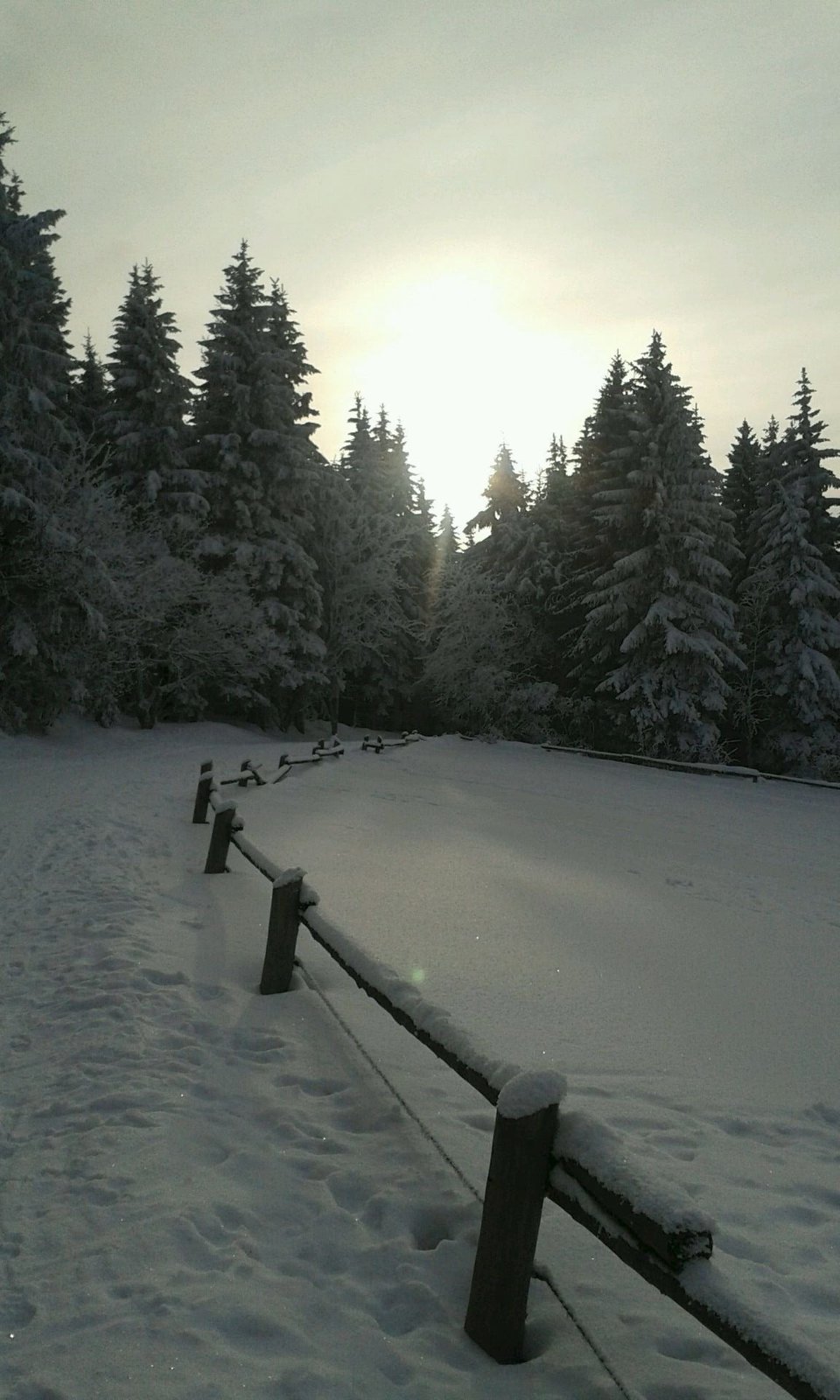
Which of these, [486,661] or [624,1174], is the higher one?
[486,661]

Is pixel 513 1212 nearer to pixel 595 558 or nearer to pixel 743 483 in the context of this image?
pixel 595 558

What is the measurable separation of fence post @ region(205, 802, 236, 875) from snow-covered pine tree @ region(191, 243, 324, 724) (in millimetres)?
21598

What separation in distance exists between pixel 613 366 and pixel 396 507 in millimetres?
14606

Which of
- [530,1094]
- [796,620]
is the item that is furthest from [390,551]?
[530,1094]

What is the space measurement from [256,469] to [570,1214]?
103 feet

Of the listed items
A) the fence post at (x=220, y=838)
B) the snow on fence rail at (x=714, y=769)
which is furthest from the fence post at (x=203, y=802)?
the snow on fence rail at (x=714, y=769)

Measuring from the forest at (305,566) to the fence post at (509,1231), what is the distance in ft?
69.6

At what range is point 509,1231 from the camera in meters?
2.62

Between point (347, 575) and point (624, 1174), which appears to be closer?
point (624, 1174)

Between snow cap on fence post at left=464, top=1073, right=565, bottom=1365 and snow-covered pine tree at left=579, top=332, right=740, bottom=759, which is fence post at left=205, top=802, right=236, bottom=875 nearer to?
snow cap on fence post at left=464, top=1073, right=565, bottom=1365

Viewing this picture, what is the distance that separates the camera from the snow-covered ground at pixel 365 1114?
267cm

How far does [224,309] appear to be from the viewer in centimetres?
3212

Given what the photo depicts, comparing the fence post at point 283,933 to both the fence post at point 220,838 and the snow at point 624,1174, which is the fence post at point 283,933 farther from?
the snow at point 624,1174

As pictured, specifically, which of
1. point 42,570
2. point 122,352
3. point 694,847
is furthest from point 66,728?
point 694,847
